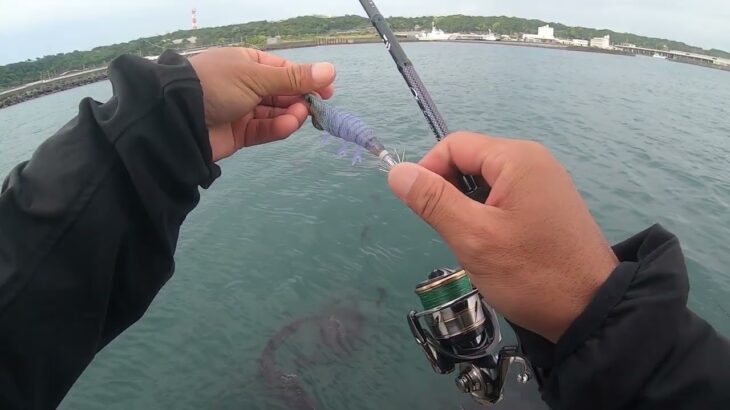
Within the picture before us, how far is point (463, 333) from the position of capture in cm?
230

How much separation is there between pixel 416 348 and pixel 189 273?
167 inches

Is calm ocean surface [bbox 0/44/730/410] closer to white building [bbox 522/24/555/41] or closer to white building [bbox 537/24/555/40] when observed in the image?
white building [bbox 522/24/555/41]

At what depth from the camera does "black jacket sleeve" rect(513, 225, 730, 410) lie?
4.01ft

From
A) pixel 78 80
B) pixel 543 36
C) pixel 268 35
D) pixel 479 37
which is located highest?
pixel 543 36

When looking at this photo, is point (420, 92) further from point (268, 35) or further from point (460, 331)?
point (268, 35)

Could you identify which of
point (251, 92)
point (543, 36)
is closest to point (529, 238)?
point (251, 92)

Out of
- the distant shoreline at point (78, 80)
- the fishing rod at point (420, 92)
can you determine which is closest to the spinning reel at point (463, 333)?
the fishing rod at point (420, 92)

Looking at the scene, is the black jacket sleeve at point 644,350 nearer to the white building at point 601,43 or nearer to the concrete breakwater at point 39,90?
the concrete breakwater at point 39,90

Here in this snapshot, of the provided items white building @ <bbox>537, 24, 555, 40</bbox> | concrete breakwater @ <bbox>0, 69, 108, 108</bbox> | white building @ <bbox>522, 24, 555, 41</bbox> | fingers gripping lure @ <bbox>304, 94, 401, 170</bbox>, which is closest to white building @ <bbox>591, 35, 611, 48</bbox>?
white building @ <bbox>537, 24, 555, 40</bbox>

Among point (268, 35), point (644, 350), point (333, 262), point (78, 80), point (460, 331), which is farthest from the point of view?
point (268, 35)

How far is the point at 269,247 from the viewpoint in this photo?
8352mm

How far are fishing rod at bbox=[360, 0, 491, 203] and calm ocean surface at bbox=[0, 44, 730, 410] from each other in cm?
304

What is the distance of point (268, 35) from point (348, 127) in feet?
294

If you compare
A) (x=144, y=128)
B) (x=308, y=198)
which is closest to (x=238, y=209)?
(x=308, y=198)
